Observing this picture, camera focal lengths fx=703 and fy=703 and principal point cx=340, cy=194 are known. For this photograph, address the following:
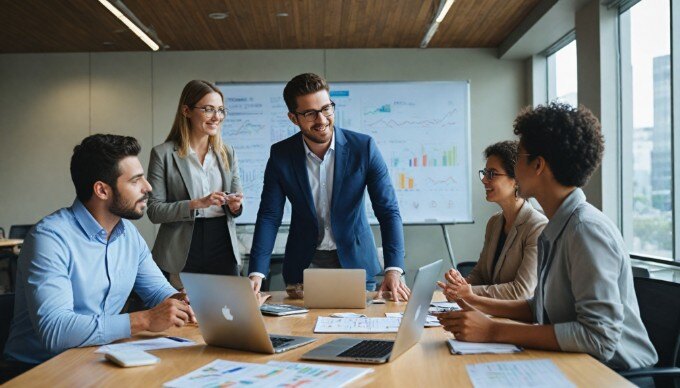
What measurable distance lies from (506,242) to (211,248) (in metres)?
1.38

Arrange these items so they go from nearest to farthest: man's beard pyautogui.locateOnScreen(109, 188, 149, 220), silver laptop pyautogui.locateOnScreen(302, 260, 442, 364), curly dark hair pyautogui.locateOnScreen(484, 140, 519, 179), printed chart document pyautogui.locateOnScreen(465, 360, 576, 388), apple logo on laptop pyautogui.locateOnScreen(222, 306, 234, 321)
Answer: printed chart document pyautogui.locateOnScreen(465, 360, 576, 388) < silver laptop pyautogui.locateOnScreen(302, 260, 442, 364) < apple logo on laptop pyautogui.locateOnScreen(222, 306, 234, 321) < man's beard pyautogui.locateOnScreen(109, 188, 149, 220) < curly dark hair pyautogui.locateOnScreen(484, 140, 519, 179)

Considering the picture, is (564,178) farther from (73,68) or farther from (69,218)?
(73,68)

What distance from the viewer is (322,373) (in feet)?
5.15

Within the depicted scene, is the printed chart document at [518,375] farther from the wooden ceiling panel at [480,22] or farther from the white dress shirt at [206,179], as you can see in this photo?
the wooden ceiling panel at [480,22]

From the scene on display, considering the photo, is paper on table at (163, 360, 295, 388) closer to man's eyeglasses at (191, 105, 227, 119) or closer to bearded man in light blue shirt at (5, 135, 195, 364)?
bearded man in light blue shirt at (5, 135, 195, 364)

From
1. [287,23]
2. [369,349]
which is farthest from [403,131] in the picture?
[369,349]

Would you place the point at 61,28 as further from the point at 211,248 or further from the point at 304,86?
the point at 304,86

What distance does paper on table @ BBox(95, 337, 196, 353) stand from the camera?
6.16 feet

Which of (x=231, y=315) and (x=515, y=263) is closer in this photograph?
(x=231, y=315)

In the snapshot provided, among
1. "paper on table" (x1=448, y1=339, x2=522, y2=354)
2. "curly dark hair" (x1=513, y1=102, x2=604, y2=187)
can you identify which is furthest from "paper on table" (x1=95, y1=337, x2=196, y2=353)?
"curly dark hair" (x1=513, y1=102, x2=604, y2=187)

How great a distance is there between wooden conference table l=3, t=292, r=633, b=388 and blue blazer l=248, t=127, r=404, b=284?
1017mm

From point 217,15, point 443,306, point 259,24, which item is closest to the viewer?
point 443,306

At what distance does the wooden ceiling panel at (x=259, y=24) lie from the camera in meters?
5.98

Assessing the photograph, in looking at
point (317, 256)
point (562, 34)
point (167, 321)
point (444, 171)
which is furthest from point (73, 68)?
point (167, 321)
